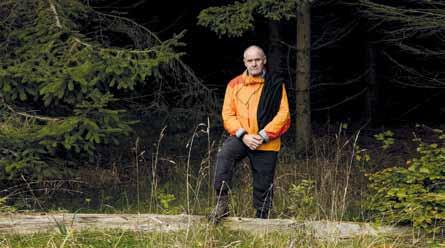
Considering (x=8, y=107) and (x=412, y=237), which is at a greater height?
(x=8, y=107)

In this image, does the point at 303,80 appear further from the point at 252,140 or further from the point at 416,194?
the point at 416,194

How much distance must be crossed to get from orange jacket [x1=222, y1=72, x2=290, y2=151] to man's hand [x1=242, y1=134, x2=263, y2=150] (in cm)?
7

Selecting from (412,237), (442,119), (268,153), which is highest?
(268,153)

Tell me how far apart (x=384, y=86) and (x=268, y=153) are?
40.6 ft

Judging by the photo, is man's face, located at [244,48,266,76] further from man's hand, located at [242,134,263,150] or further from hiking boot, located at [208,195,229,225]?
hiking boot, located at [208,195,229,225]

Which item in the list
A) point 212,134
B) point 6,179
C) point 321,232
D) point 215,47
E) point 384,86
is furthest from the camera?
point 384,86

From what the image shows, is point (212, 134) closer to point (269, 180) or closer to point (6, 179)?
point (6, 179)

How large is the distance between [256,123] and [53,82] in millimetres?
2607

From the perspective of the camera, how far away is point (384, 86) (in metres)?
17.9

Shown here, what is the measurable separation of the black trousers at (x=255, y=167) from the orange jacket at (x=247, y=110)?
0.09m

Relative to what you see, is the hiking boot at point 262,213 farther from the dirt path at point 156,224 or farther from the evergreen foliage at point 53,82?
the evergreen foliage at point 53,82

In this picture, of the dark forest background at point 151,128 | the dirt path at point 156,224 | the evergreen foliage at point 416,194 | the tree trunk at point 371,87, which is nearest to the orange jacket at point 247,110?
the dark forest background at point 151,128

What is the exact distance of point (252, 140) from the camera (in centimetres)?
608

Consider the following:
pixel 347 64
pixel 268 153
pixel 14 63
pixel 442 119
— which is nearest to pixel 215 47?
pixel 347 64
